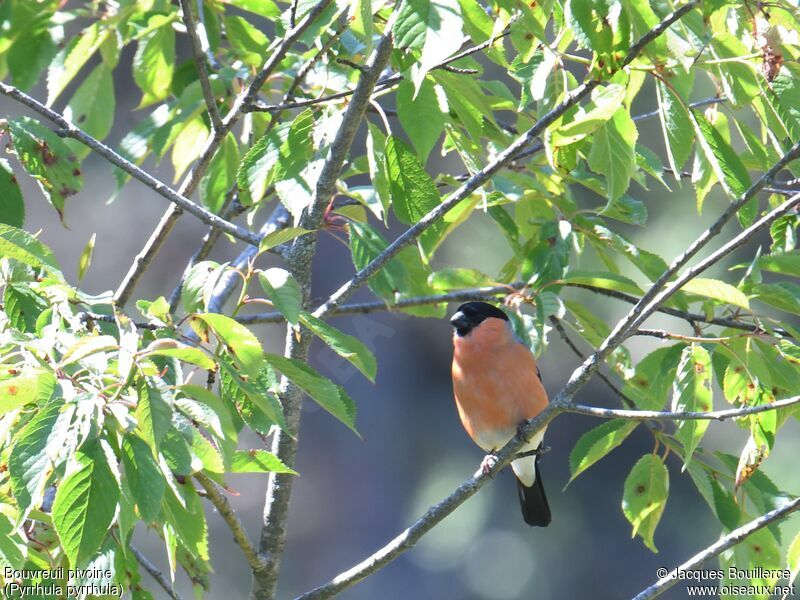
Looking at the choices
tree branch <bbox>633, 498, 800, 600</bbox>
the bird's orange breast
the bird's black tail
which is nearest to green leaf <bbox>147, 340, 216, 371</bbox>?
tree branch <bbox>633, 498, 800, 600</bbox>

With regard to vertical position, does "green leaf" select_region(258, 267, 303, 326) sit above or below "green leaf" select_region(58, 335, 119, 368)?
below

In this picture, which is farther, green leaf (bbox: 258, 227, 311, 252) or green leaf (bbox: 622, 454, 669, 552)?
green leaf (bbox: 622, 454, 669, 552)

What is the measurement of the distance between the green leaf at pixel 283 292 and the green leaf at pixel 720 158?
728mm

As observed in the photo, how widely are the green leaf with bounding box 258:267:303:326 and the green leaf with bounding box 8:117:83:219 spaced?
71 cm

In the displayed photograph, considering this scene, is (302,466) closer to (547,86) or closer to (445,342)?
(445,342)

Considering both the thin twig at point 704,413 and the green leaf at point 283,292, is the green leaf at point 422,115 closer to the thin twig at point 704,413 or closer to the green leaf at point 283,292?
the green leaf at point 283,292

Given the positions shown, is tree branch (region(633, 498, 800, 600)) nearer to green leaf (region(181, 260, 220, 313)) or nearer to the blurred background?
green leaf (region(181, 260, 220, 313))

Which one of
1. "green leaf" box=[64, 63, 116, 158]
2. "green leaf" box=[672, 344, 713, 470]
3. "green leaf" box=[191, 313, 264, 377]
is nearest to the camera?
"green leaf" box=[191, 313, 264, 377]

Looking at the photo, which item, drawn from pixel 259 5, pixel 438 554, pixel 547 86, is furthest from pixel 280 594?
pixel 547 86

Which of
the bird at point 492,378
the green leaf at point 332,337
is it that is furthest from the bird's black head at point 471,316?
the green leaf at point 332,337

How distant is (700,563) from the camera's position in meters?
1.78

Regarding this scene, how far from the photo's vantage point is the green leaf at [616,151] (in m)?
1.57

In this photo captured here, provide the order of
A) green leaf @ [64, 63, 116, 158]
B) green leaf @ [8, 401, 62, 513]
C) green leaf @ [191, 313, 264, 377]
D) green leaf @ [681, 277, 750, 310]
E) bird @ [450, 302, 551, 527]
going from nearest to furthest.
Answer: green leaf @ [8, 401, 62, 513] → green leaf @ [191, 313, 264, 377] → green leaf @ [681, 277, 750, 310] → green leaf @ [64, 63, 116, 158] → bird @ [450, 302, 551, 527]

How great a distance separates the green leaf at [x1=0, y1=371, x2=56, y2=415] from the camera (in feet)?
3.99
